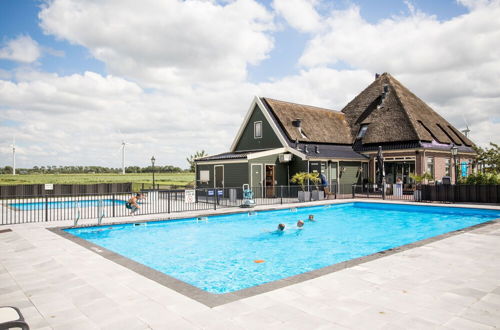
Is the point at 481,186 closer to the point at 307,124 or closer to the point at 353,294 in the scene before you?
the point at 307,124

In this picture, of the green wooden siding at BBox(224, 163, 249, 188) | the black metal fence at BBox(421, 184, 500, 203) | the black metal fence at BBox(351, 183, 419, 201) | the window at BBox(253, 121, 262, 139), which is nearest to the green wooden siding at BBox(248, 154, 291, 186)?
the green wooden siding at BBox(224, 163, 249, 188)

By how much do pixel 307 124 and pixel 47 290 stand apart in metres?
25.4

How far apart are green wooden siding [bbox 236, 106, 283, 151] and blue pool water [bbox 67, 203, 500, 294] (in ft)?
29.2

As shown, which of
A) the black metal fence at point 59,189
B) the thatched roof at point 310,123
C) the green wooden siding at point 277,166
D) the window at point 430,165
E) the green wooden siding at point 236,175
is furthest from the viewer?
the thatched roof at point 310,123

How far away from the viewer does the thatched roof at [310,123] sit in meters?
26.9

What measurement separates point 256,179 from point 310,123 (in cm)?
927

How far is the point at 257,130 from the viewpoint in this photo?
2792 cm

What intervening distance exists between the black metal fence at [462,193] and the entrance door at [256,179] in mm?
10598

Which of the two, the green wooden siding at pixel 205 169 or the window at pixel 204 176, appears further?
the window at pixel 204 176

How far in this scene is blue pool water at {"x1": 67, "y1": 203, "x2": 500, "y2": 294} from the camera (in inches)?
339

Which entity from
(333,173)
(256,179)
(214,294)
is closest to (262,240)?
(214,294)

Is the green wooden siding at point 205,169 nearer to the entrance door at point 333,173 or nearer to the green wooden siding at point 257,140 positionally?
the green wooden siding at point 257,140

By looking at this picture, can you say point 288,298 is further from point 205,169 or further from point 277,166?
point 205,169

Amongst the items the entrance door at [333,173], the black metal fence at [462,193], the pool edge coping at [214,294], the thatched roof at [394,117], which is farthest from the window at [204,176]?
the pool edge coping at [214,294]
